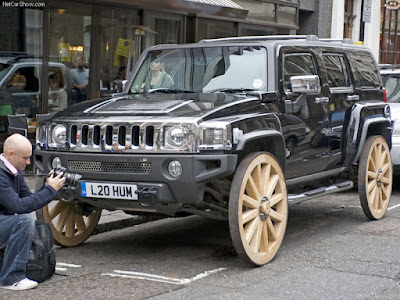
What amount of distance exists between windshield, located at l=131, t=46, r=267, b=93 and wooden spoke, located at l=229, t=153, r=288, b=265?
3.27ft

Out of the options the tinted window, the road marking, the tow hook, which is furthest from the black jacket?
the tinted window

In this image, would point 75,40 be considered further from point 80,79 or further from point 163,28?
point 163,28

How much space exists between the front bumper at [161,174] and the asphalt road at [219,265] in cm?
62

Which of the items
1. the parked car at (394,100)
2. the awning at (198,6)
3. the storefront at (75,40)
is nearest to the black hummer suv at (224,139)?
the parked car at (394,100)

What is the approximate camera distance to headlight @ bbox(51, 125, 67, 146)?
649 centimetres

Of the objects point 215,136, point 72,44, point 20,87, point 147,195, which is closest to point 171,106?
point 215,136

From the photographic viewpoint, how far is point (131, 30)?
14641 mm

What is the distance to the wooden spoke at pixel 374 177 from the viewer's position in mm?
8297

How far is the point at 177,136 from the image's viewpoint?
6.00 meters

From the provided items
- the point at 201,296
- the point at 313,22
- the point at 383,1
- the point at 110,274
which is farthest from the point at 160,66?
the point at 383,1

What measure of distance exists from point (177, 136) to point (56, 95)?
7.56 meters

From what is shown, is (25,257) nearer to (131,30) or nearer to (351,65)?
(351,65)

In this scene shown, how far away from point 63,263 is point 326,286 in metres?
2.27

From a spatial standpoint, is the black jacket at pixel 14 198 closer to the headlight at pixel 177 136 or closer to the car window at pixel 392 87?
the headlight at pixel 177 136
